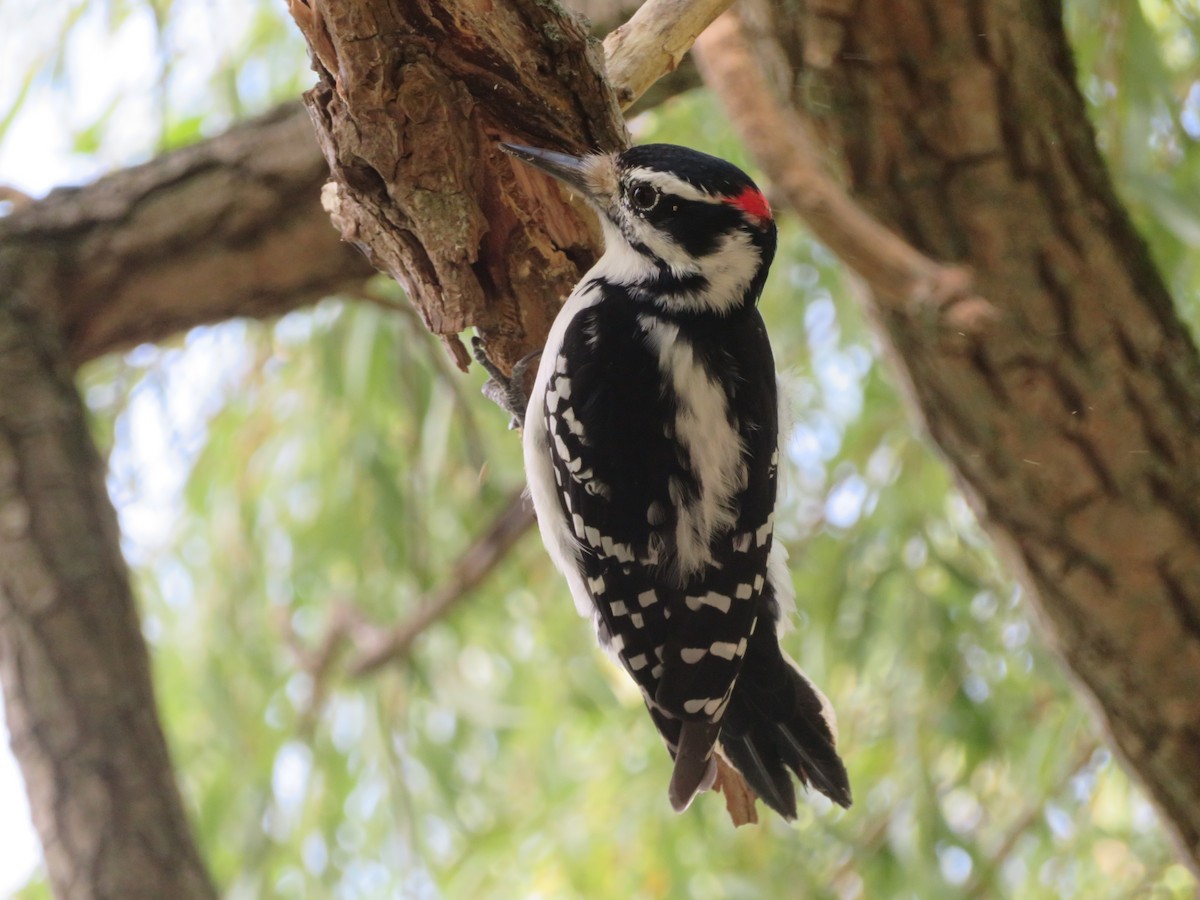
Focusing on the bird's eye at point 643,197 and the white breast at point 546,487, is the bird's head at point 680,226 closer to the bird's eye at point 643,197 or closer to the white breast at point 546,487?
the bird's eye at point 643,197

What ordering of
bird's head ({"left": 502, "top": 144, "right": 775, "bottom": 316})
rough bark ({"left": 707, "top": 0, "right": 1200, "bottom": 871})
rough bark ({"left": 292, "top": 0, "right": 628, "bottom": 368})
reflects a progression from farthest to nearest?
rough bark ({"left": 707, "top": 0, "right": 1200, "bottom": 871}) < bird's head ({"left": 502, "top": 144, "right": 775, "bottom": 316}) < rough bark ({"left": 292, "top": 0, "right": 628, "bottom": 368})

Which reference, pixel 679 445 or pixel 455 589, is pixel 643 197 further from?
pixel 455 589

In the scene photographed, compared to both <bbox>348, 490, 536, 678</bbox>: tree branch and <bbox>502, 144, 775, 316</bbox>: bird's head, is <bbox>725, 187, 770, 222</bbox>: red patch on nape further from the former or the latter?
<bbox>348, 490, 536, 678</bbox>: tree branch

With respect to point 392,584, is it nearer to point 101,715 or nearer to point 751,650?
point 101,715

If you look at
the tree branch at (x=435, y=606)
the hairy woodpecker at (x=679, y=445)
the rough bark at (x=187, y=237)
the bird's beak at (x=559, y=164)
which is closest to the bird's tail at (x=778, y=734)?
the hairy woodpecker at (x=679, y=445)

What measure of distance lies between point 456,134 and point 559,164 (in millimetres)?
163

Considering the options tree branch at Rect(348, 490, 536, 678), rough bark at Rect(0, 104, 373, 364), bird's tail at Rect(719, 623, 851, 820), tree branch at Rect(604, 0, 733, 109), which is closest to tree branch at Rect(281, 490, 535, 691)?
tree branch at Rect(348, 490, 536, 678)

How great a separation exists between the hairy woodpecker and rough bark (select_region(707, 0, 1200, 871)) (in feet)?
1.92

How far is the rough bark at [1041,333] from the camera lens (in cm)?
256

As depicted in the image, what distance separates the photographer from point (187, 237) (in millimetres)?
3035

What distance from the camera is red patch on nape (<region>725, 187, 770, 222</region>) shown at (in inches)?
81.7

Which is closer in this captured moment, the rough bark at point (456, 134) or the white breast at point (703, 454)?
the rough bark at point (456, 134)

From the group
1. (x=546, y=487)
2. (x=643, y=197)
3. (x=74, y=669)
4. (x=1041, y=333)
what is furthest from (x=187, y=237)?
(x=1041, y=333)

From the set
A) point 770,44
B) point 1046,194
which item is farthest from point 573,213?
point 1046,194
